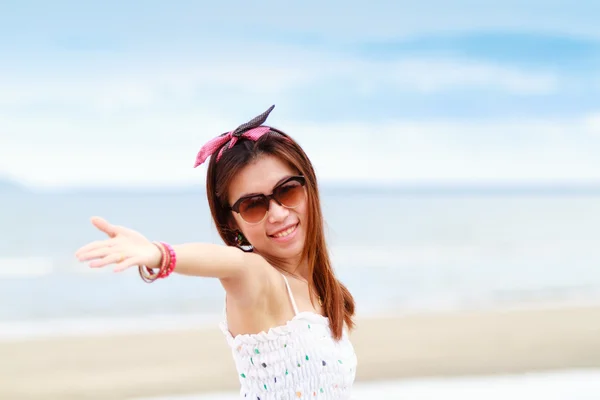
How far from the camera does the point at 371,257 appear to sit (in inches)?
641

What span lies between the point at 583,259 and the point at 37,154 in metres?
35.2

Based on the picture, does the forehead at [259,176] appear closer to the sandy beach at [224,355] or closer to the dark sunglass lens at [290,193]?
the dark sunglass lens at [290,193]

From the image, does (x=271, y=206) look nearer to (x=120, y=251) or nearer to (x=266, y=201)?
(x=266, y=201)

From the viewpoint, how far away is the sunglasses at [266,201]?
2387mm

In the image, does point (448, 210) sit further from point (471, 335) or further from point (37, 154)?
point (37, 154)

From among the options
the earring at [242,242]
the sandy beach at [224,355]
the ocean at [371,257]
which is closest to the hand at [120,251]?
the earring at [242,242]

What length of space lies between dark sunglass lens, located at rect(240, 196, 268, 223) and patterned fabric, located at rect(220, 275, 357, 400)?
0.30 m

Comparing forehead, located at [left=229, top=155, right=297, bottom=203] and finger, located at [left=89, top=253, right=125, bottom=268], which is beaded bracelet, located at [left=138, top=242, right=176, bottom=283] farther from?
forehead, located at [left=229, top=155, right=297, bottom=203]

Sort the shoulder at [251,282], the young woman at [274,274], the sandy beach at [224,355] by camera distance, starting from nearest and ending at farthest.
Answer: the shoulder at [251,282] → the young woman at [274,274] → the sandy beach at [224,355]

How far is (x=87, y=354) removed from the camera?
7230 mm

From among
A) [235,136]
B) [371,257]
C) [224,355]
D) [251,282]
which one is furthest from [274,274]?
[371,257]

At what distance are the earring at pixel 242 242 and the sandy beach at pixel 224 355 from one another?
3.67m

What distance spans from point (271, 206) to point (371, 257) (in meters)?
14.0

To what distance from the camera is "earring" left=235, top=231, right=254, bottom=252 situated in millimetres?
2602
